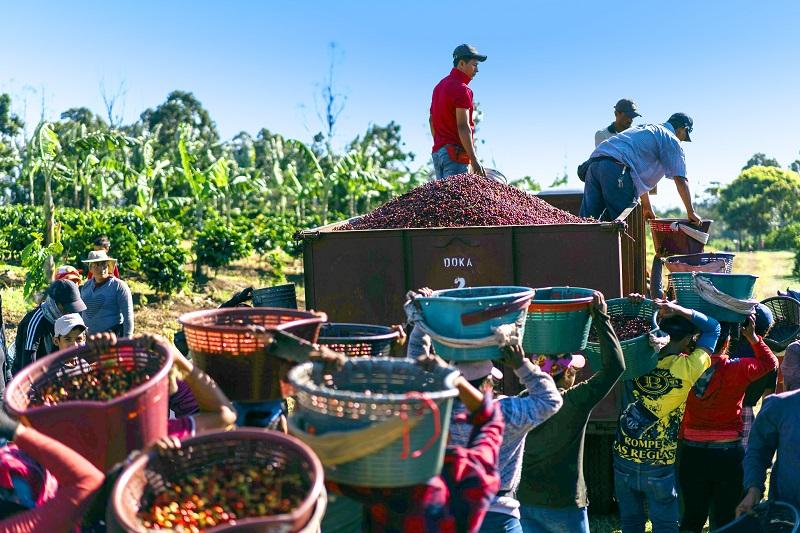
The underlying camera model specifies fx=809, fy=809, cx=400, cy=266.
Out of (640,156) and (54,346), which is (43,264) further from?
(640,156)

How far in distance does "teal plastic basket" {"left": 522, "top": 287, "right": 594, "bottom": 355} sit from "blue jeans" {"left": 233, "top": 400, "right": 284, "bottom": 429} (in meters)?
1.32

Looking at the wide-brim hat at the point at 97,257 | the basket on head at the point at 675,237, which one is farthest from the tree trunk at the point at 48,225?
the basket on head at the point at 675,237

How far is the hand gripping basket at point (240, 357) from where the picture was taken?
2748 mm

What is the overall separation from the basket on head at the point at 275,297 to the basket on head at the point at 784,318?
3353 mm

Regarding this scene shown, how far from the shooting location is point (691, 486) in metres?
4.66

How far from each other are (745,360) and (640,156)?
253cm

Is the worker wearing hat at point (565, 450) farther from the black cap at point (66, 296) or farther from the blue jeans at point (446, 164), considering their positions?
the blue jeans at point (446, 164)

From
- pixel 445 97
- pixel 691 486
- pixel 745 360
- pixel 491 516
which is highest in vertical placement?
pixel 445 97

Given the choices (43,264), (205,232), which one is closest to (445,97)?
(43,264)

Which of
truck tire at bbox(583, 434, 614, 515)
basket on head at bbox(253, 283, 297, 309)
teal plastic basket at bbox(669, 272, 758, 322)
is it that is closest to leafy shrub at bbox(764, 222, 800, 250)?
truck tire at bbox(583, 434, 614, 515)

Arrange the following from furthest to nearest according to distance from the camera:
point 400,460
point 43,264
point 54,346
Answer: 1. point 43,264
2. point 54,346
3. point 400,460

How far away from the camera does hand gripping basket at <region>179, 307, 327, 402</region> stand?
275 cm

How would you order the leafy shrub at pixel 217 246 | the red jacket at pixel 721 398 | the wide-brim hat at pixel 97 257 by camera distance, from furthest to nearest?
1. the leafy shrub at pixel 217 246
2. the wide-brim hat at pixel 97 257
3. the red jacket at pixel 721 398

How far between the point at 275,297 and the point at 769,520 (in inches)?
128
